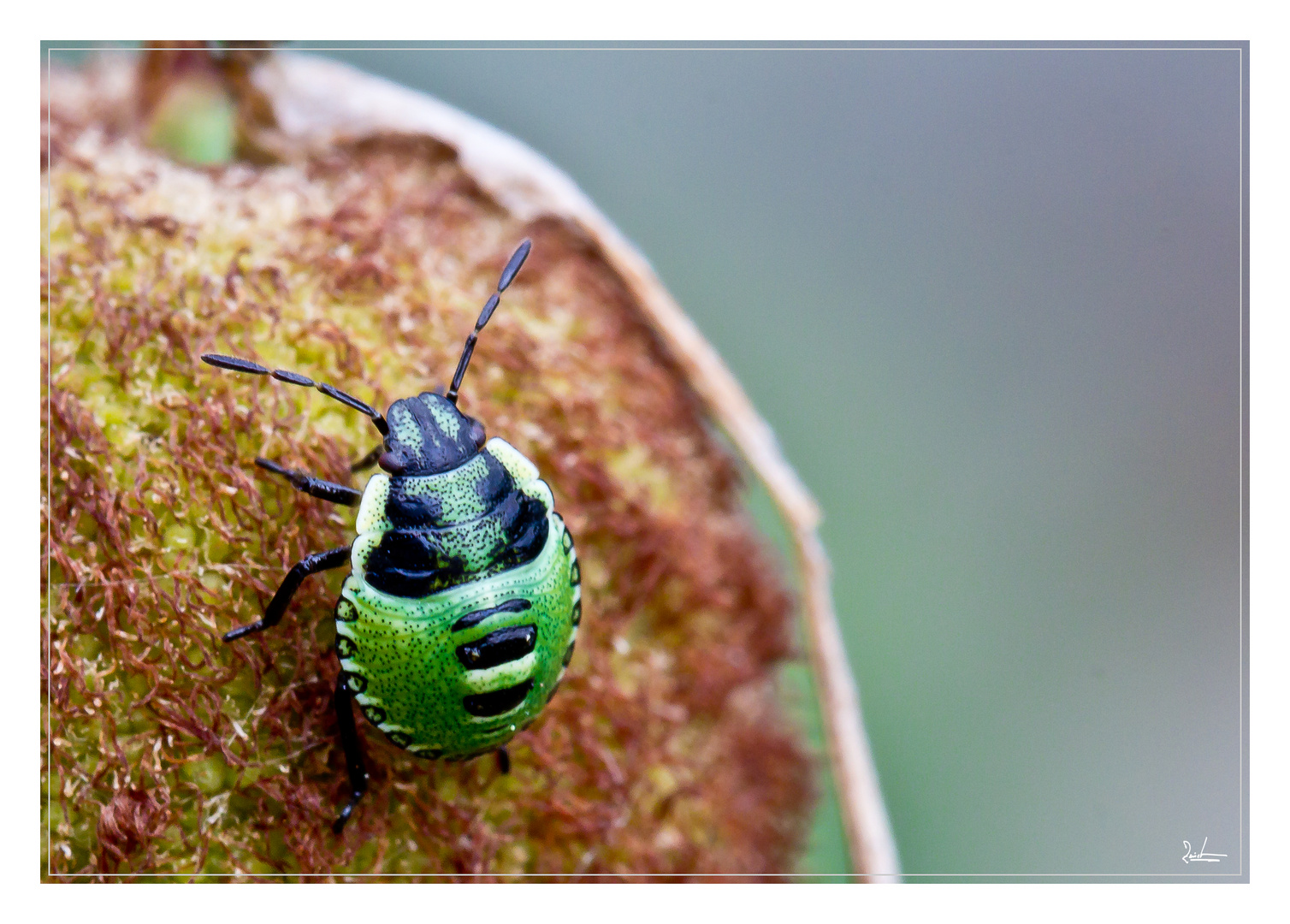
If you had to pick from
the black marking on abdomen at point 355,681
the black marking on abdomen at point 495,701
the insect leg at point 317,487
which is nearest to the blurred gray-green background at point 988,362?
the insect leg at point 317,487

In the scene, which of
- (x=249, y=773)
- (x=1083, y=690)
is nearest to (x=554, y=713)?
(x=249, y=773)

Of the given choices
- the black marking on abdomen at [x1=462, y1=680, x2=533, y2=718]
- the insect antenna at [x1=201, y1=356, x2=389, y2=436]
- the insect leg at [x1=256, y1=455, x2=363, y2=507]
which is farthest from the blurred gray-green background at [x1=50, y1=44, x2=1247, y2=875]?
the black marking on abdomen at [x1=462, y1=680, x2=533, y2=718]

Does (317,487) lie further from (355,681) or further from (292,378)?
(355,681)

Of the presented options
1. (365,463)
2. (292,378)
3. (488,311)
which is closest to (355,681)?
(365,463)

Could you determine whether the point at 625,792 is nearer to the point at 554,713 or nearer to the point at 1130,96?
the point at 554,713
